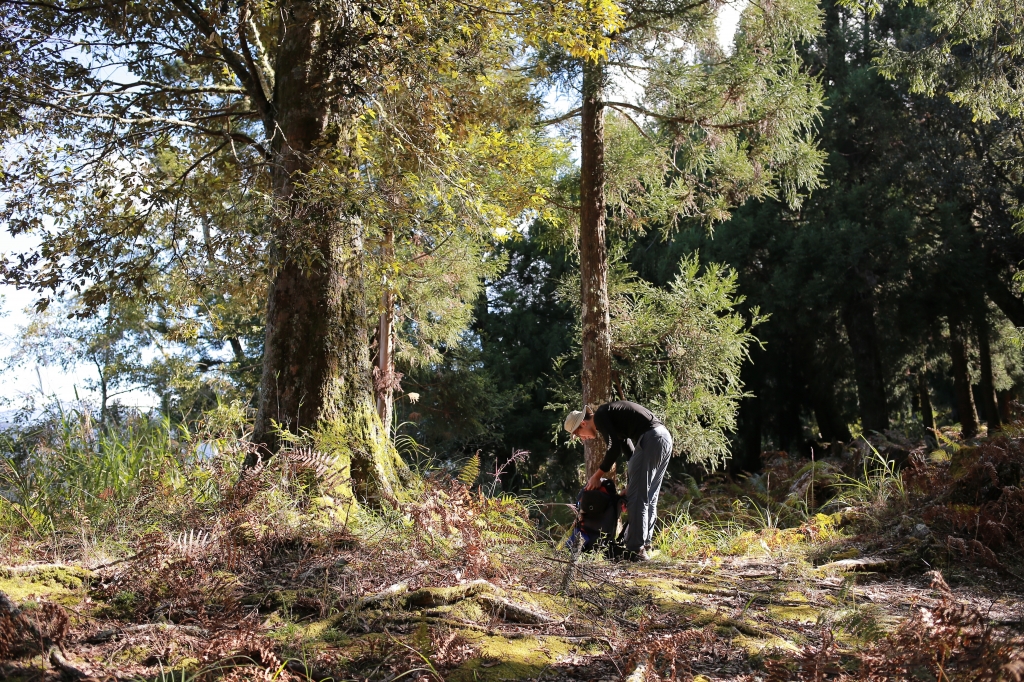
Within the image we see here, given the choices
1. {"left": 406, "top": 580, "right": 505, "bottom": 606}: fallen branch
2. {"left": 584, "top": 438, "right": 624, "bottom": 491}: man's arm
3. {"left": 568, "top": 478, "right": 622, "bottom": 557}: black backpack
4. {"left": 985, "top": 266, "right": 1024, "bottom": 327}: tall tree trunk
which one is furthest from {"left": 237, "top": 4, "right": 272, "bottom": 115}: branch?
{"left": 985, "top": 266, "right": 1024, "bottom": 327}: tall tree trunk

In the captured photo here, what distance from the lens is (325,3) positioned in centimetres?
562

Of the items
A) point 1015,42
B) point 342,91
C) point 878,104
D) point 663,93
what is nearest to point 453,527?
point 342,91

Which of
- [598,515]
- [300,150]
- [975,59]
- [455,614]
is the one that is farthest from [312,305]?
[975,59]

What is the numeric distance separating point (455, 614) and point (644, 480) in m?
3.52

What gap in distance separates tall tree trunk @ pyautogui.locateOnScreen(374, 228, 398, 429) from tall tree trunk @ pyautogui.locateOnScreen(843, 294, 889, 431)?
11605 millimetres

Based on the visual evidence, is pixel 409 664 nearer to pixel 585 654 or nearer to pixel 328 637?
pixel 328 637

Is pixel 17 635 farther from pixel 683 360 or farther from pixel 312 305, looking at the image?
pixel 683 360

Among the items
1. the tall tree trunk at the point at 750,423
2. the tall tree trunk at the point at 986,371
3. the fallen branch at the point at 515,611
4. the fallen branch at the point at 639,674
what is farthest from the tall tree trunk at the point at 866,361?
the fallen branch at the point at 639,674

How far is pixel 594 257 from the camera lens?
32.7 feet

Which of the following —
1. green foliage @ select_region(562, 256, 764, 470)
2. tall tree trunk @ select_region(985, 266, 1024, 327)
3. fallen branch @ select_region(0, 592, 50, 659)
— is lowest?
fallen branch @ select_region(0, 592, 50, 659)

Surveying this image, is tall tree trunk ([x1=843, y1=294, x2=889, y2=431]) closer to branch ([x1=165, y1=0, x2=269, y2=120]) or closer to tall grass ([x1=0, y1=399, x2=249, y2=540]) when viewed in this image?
branch ([x1=165, y1=0, x2=269, y2=120])

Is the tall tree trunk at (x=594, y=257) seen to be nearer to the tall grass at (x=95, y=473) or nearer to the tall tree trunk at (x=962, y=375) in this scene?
the tall grass at (x=95, y=473)

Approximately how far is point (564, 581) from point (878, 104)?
20.4 m

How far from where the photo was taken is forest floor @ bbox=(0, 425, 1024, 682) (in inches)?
100.0
